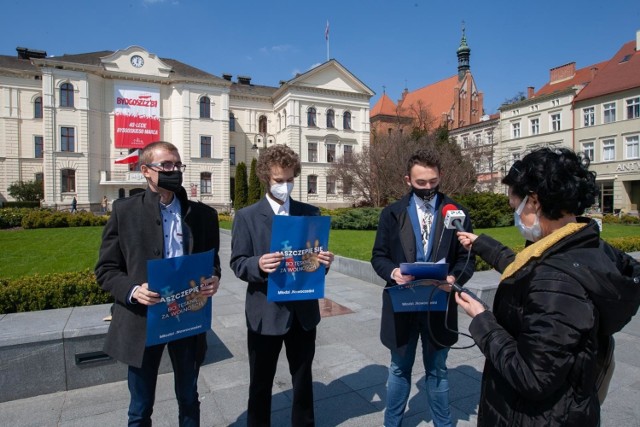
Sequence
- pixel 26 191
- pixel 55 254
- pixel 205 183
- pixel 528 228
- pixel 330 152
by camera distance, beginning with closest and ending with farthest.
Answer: pixel 528 228
pixel 55 254
pixel 26 191
pixel 205 183
pixel 330 152

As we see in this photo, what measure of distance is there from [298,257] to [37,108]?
1915 inches

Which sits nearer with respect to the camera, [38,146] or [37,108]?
[37,108]

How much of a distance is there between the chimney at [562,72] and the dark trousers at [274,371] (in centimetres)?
5721

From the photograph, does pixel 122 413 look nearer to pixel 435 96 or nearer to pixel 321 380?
pixel 321 380

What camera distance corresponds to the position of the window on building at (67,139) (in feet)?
126

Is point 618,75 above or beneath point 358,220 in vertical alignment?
above

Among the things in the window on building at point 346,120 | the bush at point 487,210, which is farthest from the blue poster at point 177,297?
the window on building at point 346,120

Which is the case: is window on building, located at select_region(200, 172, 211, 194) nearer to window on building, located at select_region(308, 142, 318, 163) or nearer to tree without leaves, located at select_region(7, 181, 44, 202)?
window on building, located at select_region(308, 142, 318, 163)

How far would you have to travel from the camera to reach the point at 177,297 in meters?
2.56

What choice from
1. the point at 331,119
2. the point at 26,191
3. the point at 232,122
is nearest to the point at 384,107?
the point at 331,119

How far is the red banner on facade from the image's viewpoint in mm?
40312

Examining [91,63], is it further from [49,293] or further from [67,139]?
[49,293]

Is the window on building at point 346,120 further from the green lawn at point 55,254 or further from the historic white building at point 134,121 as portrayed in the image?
the green lawn at point 55,254

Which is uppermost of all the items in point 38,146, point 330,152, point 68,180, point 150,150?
point 330,152
